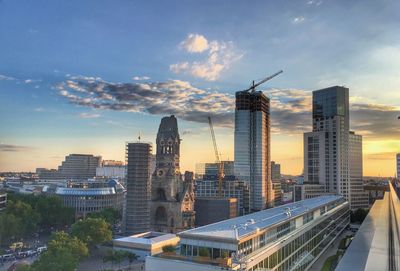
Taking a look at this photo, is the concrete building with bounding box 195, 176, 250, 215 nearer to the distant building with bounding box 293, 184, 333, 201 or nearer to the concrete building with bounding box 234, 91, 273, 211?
the concrete building with bounding box 234, 91, 273, 211

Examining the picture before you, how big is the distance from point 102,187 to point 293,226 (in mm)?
49114

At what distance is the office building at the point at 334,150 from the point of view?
78750 mm

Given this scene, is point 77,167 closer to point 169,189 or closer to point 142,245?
point 169,189

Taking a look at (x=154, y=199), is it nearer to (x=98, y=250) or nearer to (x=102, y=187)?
(x=98, y=250)

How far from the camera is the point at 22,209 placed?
150 ft

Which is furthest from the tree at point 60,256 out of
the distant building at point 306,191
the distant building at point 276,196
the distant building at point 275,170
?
the distant building at point 275,170

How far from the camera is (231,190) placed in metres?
73.6

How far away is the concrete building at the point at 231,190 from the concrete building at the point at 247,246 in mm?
40956

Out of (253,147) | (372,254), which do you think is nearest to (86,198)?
(253,147)

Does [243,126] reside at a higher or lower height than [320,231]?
higher

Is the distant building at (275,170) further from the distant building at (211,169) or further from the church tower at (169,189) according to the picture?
the church tower at (169,189)

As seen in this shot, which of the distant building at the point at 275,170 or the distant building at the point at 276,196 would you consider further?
the distant building at the point at 275,170

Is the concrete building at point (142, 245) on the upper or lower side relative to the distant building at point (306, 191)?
lower

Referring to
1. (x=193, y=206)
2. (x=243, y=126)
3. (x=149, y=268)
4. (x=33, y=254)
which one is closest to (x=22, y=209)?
(x=33, y=254)
